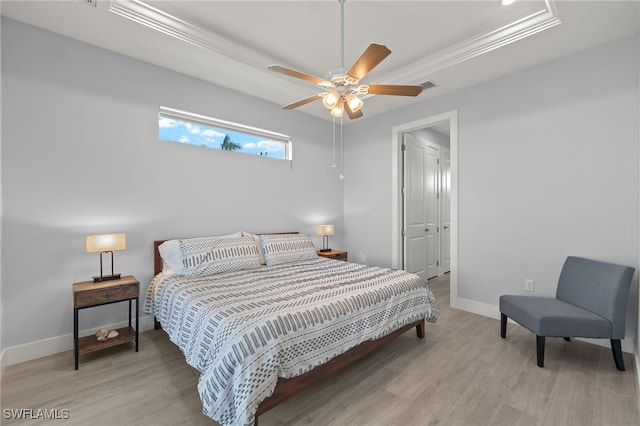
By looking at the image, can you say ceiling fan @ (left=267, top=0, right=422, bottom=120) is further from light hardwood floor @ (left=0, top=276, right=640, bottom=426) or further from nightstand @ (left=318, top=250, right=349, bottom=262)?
nightstand @ (left=318, top=250, right=349, bottom=262)

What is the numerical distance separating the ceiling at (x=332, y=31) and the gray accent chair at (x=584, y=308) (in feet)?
6.82

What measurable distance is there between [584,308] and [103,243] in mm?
4263

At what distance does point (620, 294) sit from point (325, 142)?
4.00 meters

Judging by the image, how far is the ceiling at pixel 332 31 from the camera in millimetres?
2338

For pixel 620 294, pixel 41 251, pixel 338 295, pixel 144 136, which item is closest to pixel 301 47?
pixel 144 136

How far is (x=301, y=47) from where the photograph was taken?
2924 millimetres

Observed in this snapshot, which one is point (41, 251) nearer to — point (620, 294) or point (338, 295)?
point (338, 295)

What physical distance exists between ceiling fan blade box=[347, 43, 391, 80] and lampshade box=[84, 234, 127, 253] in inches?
95.9

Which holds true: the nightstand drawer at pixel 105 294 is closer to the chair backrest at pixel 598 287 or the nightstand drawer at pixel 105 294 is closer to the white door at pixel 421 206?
the white door at pixel 421 206

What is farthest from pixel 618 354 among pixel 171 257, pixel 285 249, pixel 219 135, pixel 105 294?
pixel 219 135

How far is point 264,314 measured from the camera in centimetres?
182

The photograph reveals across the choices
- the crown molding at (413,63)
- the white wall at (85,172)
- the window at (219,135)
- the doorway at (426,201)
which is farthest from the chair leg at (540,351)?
the window at (219,135)

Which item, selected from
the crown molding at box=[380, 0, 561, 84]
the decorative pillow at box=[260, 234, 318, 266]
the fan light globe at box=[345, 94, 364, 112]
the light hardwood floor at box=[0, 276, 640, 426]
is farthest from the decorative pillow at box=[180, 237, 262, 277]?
the crown molding at box=[380, 0, 561, 84]

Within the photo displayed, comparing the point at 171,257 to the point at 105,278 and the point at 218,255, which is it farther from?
the point at 105,278
